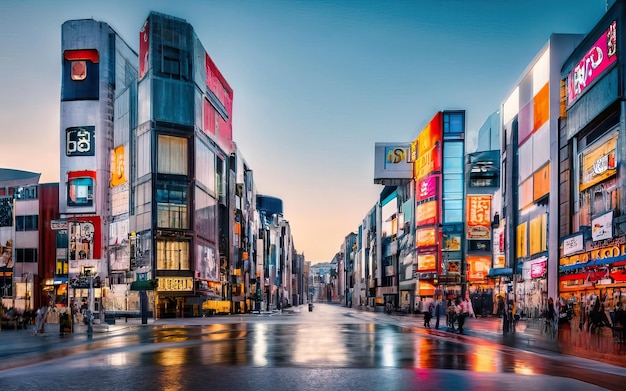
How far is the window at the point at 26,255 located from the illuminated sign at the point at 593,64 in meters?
82.6

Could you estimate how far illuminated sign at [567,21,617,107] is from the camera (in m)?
40.1

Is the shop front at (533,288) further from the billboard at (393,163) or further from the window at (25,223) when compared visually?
the window at (25,223)

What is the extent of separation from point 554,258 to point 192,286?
48762 millimetres

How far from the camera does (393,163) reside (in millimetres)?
111000

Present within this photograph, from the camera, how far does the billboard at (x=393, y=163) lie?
10994 cm

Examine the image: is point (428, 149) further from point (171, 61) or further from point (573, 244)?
point (573, 244)

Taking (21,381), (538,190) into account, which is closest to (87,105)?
(538,190)

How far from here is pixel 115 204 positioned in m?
94.0

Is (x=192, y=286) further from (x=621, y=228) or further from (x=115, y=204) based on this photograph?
(x=621, y=228)

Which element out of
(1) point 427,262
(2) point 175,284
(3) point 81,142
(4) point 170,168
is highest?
(3) point 81,142

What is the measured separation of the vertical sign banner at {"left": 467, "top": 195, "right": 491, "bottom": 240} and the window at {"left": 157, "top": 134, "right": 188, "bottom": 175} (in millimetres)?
37171

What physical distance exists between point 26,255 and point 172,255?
102 ft

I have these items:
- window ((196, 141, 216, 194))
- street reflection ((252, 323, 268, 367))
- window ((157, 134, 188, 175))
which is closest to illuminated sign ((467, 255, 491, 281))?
window ((196, 141, 216, 194))

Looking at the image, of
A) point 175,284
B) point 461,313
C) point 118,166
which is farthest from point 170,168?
point 461,313
